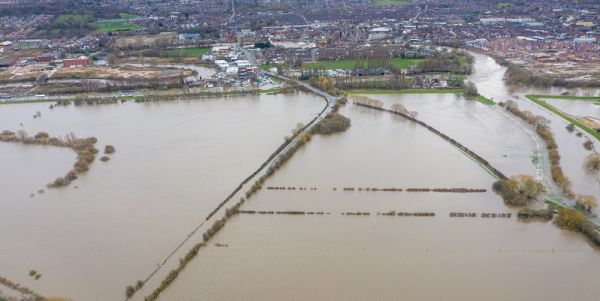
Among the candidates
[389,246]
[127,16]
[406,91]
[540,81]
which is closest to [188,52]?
[406,91]

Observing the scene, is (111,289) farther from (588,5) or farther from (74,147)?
(588,5)

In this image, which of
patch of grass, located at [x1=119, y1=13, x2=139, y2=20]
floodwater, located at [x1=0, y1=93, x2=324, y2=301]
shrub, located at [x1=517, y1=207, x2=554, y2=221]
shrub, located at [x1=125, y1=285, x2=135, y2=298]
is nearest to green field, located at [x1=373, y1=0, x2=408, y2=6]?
patch of grass, located at [x1=119, y1=13, x2=139, y2=20]

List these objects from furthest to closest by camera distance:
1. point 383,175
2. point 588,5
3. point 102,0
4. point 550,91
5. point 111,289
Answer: point 102,0 → point 588,5 → point 550,91 → point 383,175 → point 111,289

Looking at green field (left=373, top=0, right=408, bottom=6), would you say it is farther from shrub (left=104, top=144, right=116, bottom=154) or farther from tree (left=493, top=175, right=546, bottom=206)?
tree (left=493, top=175, right=546, bottom=206)

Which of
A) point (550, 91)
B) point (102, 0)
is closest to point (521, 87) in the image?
point (550, 91)

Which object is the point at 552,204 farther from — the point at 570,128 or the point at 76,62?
the point at 76,62

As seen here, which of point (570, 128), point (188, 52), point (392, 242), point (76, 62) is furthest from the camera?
point (188, 52)
